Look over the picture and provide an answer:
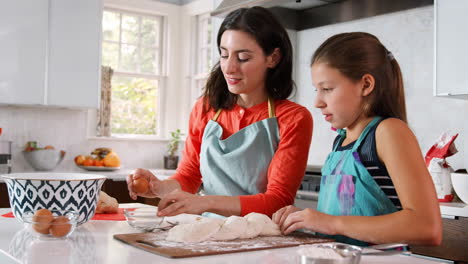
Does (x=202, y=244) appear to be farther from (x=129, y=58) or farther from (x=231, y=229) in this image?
(x=129, y=58)

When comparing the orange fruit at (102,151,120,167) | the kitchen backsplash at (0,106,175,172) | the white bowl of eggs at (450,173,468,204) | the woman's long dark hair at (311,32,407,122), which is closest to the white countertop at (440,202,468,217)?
the white bowl of eggs at (450,173,468,204)

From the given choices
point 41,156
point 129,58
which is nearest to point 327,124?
point 41,156

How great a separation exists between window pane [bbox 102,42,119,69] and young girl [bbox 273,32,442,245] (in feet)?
11.0

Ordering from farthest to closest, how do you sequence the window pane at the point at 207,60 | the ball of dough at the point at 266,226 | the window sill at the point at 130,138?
the window pane at the point at 207,60 → the window sill at the point at 130,138 → the ball of dough at the point at 266,226

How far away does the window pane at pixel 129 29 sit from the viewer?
4.58m

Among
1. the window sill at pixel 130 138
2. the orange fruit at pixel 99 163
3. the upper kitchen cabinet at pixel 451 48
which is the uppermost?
the upper kitchen cabinet at pixel 451 48

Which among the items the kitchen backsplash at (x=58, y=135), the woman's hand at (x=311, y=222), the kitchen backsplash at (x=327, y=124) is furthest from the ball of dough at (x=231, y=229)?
the kitchen backsplash at (x=58, y=135)

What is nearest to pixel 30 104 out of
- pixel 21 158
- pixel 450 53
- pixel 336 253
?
pixel 21 158

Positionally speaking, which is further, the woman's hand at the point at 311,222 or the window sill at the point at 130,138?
the window sill at the point at 130,138

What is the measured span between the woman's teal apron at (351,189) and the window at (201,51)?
3298mm

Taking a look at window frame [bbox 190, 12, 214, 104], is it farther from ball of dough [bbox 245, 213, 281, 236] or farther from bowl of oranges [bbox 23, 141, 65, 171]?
ball of dough [bbox 245, 213, 281, 236]

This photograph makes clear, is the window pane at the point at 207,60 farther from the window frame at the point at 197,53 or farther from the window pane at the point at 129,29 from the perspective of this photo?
the window pane at the point at 129,29

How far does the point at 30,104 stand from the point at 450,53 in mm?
2720

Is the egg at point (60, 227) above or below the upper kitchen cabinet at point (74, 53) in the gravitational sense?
below
